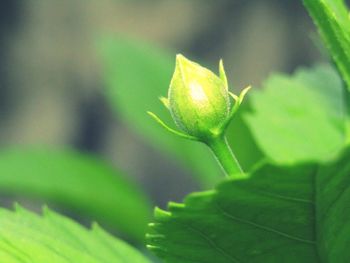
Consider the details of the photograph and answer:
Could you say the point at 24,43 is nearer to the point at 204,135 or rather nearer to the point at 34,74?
the point at 34,74

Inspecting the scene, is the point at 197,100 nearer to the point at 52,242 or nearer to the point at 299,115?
the point at 52,242

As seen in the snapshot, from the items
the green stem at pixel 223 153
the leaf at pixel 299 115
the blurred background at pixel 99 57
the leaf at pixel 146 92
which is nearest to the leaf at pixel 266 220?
the green stem at pixel 223 153

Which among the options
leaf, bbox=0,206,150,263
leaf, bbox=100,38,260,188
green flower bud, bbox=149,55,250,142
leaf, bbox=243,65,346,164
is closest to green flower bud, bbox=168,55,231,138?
green flower bud, bbox=149,55,250,142

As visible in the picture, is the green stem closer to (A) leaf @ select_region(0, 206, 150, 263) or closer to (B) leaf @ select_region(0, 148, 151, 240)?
(A) leaf @ select_region(0, 206, 150, 263)

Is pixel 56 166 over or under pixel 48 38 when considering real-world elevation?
under

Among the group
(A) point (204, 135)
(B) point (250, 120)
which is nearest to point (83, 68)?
(B) point (250, 120)

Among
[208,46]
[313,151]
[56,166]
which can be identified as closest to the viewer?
[313,151]

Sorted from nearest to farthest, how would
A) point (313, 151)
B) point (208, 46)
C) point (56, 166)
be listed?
point (313, 151), point (56, 166), point (208, 46)
